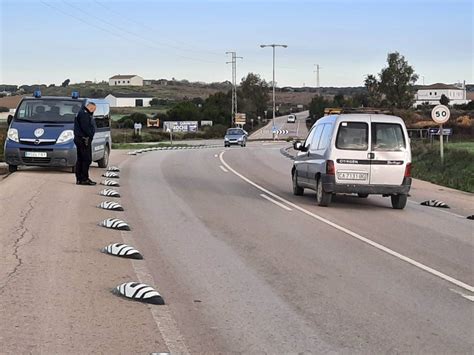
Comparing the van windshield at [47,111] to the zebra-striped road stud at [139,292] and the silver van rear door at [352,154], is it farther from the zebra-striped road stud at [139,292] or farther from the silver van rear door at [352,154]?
the zebra-striped road stud at [139,292]

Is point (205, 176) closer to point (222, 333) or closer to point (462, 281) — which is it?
point (462, 281)

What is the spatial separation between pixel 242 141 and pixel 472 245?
48049 mm

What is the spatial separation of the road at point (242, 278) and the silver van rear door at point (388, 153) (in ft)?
2.51

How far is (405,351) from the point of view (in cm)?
→ 595

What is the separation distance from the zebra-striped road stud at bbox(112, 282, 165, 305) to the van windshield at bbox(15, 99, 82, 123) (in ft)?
44.8

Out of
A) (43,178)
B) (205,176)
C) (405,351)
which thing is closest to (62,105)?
(43,178)

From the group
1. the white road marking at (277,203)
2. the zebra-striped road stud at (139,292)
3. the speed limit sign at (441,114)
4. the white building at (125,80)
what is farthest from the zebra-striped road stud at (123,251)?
the white building at (125,80)

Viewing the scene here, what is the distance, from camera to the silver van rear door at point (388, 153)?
49.6 feet

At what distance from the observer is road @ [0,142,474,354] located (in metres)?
6.20

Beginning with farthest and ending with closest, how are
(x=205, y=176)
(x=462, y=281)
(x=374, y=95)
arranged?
1. (x=374, y=95)
2. (x=205, y=176)
3. (x=462, y=281)

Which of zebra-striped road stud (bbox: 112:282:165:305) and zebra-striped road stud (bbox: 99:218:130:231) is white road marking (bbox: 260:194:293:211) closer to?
zebra-striped road stud (bbox: 99:218:130:231)

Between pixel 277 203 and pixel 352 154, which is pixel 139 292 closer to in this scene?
pixel 352 154

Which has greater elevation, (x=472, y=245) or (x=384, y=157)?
(x=384, y=157)

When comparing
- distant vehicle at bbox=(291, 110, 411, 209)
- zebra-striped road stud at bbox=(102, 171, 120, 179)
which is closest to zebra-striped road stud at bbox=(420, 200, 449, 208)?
distant vehicle at bbox=(291, 110, 411, 209)
